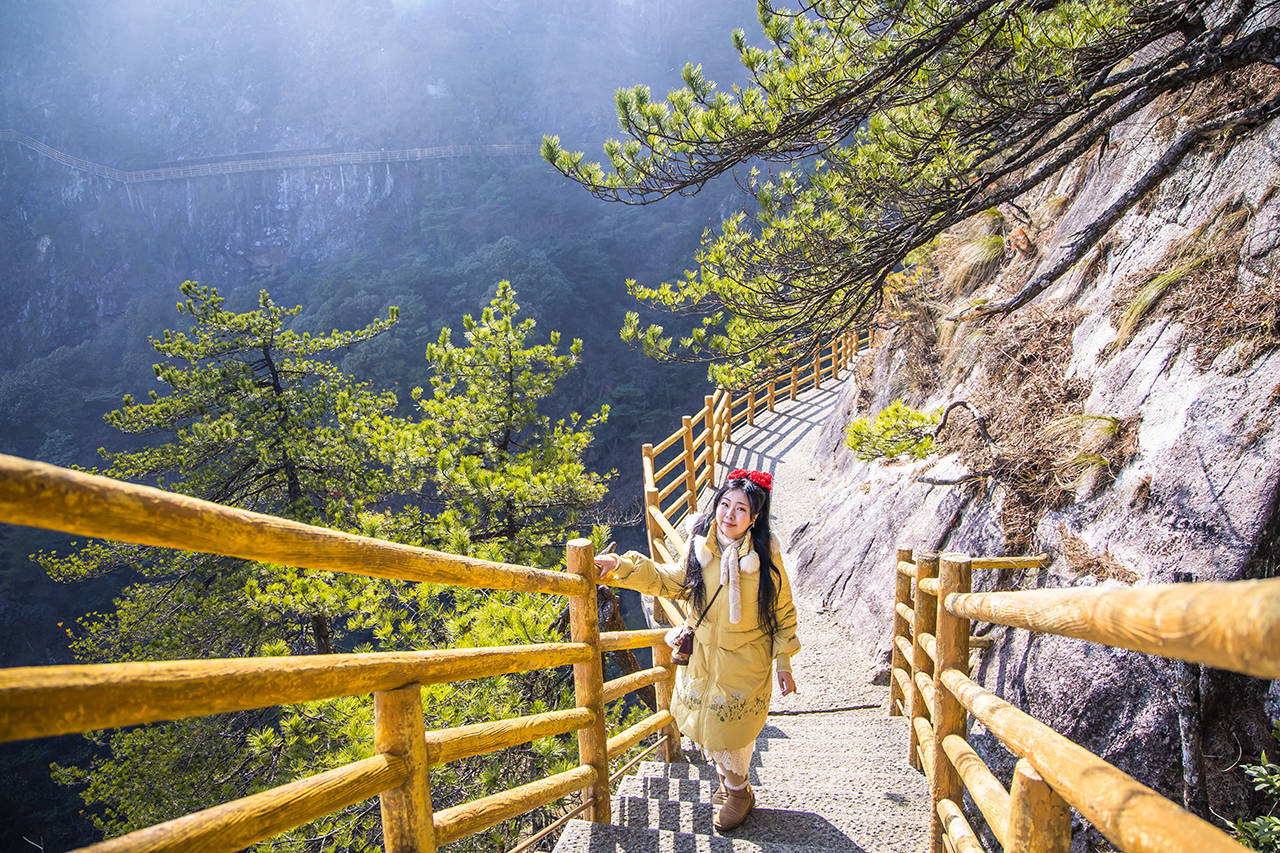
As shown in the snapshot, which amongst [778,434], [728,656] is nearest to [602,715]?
[728,656]

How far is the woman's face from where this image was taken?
228 centimetres

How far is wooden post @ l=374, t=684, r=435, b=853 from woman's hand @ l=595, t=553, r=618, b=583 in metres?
0.89

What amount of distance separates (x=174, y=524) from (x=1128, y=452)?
11.9ft

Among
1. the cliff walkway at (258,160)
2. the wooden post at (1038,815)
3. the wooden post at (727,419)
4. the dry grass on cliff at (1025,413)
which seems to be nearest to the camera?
the wooden post at (1038,815)

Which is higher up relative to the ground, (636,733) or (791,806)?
(636,733)

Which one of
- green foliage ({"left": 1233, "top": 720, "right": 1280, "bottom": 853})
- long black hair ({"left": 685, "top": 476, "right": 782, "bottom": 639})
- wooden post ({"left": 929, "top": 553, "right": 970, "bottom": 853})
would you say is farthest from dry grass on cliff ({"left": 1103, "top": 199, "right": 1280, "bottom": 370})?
long black hair ({"left": 685, "top": 476, "right": 782, "bottom": 639})

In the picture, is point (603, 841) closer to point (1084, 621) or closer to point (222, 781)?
point (1084, 621)

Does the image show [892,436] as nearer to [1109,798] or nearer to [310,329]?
[1109,798]

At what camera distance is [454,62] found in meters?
45.3

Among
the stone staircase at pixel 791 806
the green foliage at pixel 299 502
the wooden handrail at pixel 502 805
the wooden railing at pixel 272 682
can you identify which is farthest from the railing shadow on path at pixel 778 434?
the wooden railing at pixel 272 682

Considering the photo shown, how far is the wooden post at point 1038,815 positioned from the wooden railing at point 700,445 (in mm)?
2876

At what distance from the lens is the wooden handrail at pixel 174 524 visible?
738 millimetres

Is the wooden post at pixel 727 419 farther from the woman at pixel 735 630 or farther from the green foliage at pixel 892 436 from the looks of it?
the woman at pixel 735 630

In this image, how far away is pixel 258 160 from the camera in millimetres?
41406
